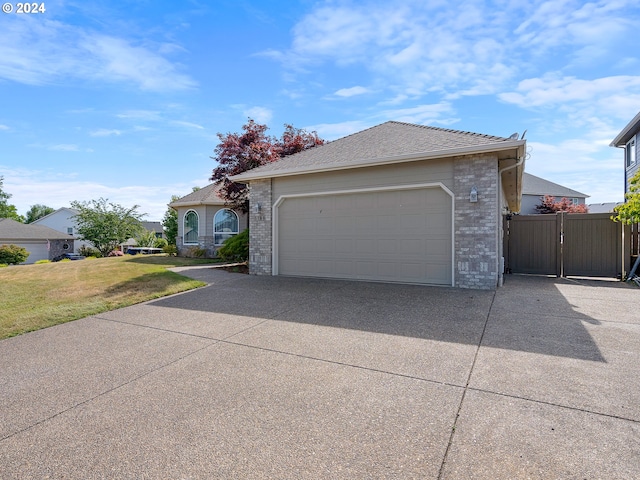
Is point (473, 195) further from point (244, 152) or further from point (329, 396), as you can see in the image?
point (244, 152)

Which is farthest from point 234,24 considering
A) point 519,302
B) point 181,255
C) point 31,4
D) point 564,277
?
point 181,255

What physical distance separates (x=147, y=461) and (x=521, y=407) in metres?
2.77

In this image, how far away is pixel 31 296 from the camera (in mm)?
7465

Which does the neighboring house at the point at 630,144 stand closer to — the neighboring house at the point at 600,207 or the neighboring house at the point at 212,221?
the neighboring house at the point at 212,221

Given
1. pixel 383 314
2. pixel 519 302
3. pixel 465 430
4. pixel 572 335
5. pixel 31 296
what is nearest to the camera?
pixel 465 430

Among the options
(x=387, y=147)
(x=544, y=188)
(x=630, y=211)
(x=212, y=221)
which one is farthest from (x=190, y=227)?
(x=544, y=188)

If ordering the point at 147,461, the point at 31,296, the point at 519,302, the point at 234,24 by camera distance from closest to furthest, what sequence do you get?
the point at 147,461 < the point at 519,302 < the point at 31,296 < the point at 234,24

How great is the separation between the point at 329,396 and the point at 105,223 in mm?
24412

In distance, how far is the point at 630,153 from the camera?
15172 mm

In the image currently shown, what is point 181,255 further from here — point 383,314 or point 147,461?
point 147,461

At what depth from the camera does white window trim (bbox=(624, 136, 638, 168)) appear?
1429 centimetres

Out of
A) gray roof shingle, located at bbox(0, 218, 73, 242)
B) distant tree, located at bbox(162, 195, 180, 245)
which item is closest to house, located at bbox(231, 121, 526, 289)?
distant tree, located at bbox(162, 195, 180, 245)

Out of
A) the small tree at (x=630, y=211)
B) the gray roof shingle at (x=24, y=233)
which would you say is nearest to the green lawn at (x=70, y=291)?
the small tree at (x=630, y=211)

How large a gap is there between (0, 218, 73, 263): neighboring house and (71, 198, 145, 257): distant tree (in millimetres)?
10046
